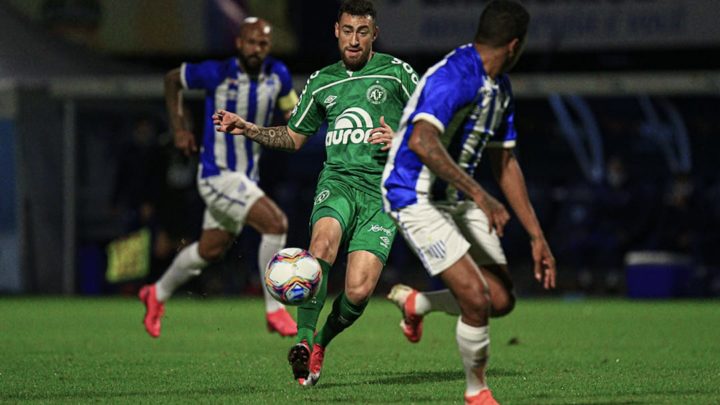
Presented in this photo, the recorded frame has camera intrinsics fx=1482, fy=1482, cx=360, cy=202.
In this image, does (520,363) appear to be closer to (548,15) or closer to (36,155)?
(548,15)

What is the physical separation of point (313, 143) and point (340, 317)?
571 inches

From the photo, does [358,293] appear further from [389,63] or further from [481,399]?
[481,399]

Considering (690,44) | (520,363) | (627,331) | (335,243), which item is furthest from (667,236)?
(335,243)

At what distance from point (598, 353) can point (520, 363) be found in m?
1.14

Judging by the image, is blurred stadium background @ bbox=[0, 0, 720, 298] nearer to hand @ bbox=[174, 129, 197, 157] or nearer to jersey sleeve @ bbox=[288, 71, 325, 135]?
hand @ bbox=[174, 129, 197, 157]

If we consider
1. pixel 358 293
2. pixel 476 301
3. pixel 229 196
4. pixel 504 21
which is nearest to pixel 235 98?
pixel 229 196

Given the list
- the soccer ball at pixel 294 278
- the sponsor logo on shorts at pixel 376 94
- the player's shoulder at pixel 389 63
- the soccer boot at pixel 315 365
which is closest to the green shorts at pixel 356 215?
the soccer ball at pixel 294 278

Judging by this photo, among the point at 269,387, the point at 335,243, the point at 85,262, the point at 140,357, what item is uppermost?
the point at 335,243

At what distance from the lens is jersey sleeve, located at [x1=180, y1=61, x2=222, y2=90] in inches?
438

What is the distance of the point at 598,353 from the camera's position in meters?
10.2

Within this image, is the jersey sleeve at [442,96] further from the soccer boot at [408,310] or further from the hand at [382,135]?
the soccer boot at [408,310]

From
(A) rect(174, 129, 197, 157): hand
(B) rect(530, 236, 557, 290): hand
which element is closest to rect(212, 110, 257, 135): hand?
(B) rect(530, 236, 557, 290): hand

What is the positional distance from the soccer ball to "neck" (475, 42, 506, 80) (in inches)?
67.2

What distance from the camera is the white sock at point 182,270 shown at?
37.2 ft
